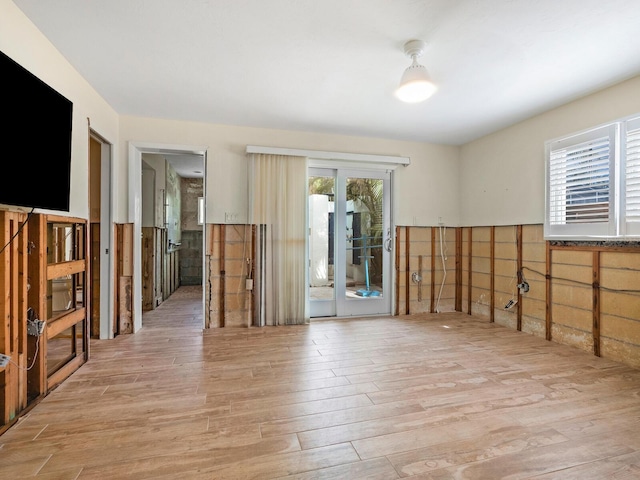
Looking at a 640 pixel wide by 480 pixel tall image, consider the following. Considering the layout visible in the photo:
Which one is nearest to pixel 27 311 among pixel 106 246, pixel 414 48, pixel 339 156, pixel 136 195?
pixel 106 246

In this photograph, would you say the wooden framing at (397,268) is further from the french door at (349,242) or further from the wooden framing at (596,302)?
the wooden framing at (596,302)

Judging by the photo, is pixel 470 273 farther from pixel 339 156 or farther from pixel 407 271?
pixel 339 156

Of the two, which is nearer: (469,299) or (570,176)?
(570,176)

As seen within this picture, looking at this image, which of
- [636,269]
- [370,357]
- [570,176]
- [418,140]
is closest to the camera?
[636,269]

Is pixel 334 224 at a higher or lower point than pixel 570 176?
lower

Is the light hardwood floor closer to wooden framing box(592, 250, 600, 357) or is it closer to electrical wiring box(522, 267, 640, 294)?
wooden framing box(592, 250, 600, 357)

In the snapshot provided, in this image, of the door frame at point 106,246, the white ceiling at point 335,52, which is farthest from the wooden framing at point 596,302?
the door frame at point 106,246

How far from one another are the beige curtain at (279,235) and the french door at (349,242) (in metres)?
0.32

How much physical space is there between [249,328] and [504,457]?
3.00 metres

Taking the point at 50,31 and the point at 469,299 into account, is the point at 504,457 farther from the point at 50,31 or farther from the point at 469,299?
the point at 50,31

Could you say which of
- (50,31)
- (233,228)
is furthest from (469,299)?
(50,31)

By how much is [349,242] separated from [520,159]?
7.97ft

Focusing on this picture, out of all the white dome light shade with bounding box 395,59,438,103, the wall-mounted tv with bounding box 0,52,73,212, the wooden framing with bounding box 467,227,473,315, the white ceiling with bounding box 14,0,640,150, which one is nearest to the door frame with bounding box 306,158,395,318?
the white ceiling with bounding box 14,0,640,150

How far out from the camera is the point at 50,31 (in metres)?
2.24
